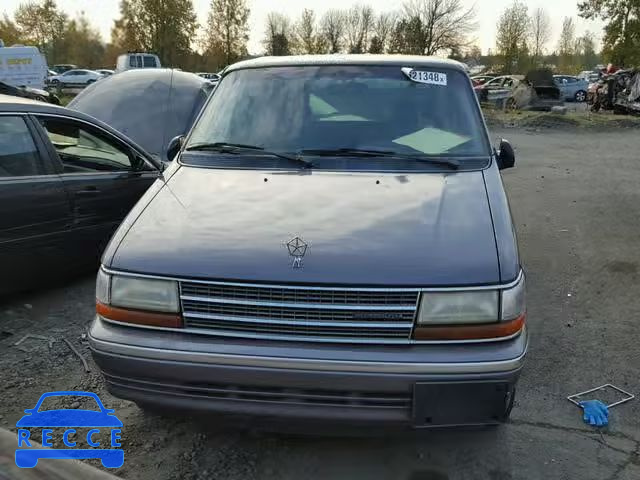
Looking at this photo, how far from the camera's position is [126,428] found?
10.3 ft

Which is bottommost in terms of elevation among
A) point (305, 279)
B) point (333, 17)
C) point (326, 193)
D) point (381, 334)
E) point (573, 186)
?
point (573, 186)

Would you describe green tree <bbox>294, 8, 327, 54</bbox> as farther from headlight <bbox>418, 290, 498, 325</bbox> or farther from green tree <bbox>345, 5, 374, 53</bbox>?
headlight <bbox>418, 290, 498, 325</bbox>

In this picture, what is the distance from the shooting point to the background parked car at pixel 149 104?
7.32 metres

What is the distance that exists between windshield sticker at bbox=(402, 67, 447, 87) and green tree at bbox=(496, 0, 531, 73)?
47.0 meters

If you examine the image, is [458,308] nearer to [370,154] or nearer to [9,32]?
[370,154]

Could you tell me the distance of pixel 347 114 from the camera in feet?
12.3

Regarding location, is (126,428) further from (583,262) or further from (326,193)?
(583,262)

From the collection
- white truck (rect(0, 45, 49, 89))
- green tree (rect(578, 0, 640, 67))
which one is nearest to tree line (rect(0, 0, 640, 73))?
green tree (rect(578, 0, 640, 67))

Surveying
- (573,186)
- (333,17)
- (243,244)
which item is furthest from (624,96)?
(333,17)

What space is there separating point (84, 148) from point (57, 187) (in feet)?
2.06

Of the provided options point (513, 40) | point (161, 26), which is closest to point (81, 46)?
point (161, 26)

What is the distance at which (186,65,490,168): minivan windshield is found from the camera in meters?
3.58

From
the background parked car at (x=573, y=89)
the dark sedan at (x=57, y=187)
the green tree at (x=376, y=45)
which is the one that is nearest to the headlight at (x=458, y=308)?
the dark sedan at (x=57, y=187)

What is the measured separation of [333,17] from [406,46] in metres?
15.7
